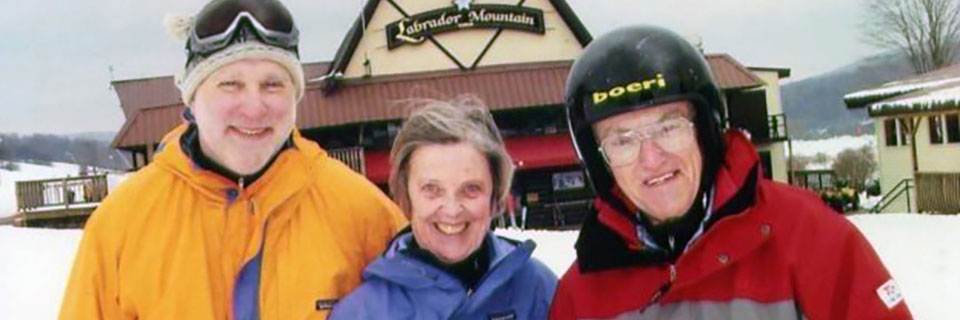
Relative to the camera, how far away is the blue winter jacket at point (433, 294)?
281 cm

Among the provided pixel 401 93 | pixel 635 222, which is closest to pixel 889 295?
pixel 635 222

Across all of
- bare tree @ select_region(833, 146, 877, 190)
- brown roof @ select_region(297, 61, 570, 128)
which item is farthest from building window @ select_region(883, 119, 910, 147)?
bare tree @ select_region(833, 146, 877, 190)

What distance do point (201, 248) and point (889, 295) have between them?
2160mm

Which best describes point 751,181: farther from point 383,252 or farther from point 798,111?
point 798,111

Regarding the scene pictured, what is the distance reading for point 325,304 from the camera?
3.03 metres

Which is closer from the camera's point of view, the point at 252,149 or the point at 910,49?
the point at 252,149

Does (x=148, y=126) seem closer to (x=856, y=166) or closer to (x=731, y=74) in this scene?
(x=731, y=74)

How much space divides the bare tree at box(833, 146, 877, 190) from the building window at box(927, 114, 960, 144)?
79.5 ft

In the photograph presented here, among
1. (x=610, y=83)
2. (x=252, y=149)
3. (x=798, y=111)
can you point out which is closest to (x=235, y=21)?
(x=252, y=149)

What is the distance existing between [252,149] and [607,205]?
1.26 metres

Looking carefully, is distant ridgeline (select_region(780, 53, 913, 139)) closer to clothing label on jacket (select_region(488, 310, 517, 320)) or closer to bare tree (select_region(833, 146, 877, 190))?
bare tree (select_region(833, 146, 877, 190))

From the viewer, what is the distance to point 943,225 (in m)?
16.9

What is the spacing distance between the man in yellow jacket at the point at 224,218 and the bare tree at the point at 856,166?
5209cm

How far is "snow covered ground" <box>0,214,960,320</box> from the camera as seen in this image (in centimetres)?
1059
